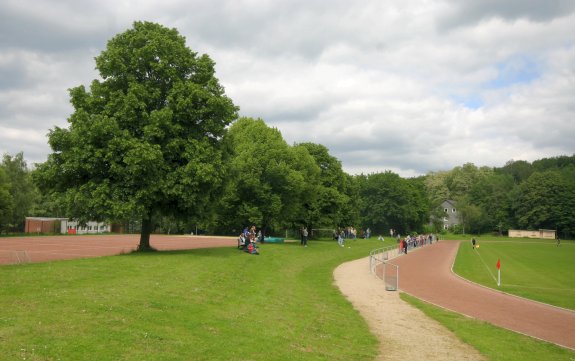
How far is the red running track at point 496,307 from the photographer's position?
55.9ft

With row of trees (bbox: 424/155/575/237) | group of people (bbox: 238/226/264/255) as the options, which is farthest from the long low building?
row of trees (bbox: 424/155/575/237)

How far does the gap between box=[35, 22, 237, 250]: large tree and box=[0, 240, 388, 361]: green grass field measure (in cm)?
471

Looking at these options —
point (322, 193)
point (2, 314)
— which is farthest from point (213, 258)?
point (322, 193)

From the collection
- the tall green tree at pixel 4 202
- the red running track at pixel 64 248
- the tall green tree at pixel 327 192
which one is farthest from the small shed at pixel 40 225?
the tall green tree at pixel 327 192

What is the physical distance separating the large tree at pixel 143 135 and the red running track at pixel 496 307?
13630 millimetres

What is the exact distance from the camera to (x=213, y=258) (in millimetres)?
27703

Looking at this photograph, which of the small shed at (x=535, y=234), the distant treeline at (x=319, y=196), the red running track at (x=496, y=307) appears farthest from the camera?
the small shed at (x=535, y=234)

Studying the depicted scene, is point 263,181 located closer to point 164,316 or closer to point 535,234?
point 164,316

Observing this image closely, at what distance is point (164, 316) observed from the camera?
12812mm

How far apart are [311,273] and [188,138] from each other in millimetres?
11483

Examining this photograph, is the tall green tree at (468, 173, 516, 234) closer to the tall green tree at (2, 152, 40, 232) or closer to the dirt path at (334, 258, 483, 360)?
the tall green tree at (2, 152, 40, 232)

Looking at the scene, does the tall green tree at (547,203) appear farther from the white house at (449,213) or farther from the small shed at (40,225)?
the small shed at (40,225)

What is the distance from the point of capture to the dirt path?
12680mm

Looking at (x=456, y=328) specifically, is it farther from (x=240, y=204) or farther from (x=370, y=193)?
(x=370, y=193)
